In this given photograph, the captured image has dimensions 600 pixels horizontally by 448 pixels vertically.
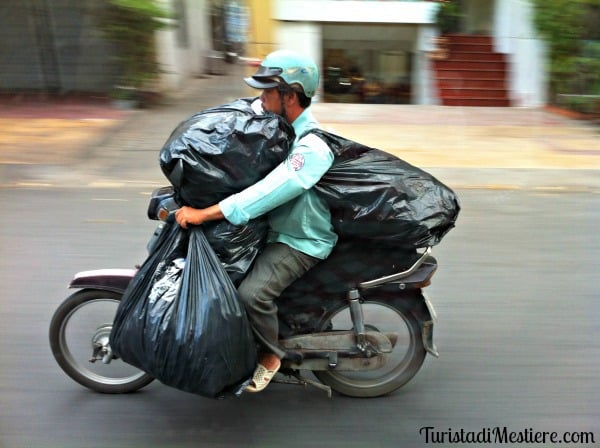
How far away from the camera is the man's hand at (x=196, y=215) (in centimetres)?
262

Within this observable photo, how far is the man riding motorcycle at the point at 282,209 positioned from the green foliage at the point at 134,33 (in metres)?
7.65

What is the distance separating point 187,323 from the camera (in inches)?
98.7

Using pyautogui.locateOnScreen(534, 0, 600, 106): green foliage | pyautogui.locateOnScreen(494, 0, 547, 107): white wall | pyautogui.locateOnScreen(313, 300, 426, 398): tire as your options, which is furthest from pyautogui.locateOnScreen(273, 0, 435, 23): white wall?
pyautogui.locateOnScreen(313, 300, 426, 398): tire

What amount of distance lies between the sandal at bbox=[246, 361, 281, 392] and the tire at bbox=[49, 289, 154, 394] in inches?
23.8

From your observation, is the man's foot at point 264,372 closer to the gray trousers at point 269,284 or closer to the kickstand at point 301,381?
the gray trousers at point 269,284

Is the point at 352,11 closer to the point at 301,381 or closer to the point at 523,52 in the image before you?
the point at 523,52

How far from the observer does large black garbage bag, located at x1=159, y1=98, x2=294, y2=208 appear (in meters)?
2.57

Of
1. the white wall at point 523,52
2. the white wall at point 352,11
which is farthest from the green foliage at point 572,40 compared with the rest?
the white wall at point 352,11

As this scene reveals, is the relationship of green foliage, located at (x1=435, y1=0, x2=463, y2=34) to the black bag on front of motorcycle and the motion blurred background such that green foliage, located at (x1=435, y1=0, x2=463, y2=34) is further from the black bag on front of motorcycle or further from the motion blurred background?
the black bag on front of motorcycle

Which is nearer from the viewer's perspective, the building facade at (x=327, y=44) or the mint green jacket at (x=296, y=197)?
the mint green jacket at (x=296, y=197)

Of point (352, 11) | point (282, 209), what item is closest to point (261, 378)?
point (282, 209)

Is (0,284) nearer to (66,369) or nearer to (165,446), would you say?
(66,369)

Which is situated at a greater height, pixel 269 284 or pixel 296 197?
pixel 296 197

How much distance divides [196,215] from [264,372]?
80 cm
